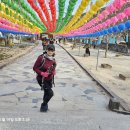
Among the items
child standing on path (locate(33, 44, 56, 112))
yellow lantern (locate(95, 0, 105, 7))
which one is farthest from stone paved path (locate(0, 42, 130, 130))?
yellow lantern (locate(95, 0, 105, 7))

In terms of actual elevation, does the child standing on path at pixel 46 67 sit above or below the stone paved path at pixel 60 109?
above

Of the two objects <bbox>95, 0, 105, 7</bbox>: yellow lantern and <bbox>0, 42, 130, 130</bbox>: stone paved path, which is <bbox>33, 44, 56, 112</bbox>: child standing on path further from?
<bbox>95, 0, 105, 7</bbox>: yellow lantern

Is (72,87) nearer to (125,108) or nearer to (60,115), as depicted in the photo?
(125,108)

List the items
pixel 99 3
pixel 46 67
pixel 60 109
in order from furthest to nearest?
pixel 99 3 → pixel 60 109 → pixel 46 67

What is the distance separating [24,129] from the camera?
5.92m

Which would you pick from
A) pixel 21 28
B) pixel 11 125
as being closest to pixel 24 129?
pixel 11 125

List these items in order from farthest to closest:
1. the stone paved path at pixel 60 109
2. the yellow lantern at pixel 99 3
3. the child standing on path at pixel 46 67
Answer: the yellow lantern at pixel 99 3, the child standing on path at pixel 46 67, the stone paved path at pixel 60 109

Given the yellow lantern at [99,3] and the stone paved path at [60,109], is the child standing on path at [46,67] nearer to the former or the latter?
the stone paved path at [60,109]

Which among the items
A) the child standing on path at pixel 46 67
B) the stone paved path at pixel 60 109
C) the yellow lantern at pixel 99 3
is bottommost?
the stone paved path at pixel 60 109

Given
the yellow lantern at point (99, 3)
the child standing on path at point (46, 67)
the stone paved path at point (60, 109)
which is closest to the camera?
the stone paved path at point (60, 109)

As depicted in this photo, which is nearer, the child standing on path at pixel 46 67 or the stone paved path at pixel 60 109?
the stone paved path at pixel 60 109

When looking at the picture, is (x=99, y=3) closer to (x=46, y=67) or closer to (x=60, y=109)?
(x=60, y=109)

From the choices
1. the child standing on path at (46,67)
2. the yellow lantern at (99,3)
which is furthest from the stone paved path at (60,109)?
the yellow lantern at (99,3)

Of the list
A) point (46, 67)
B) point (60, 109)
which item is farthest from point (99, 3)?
point (46, 67)
